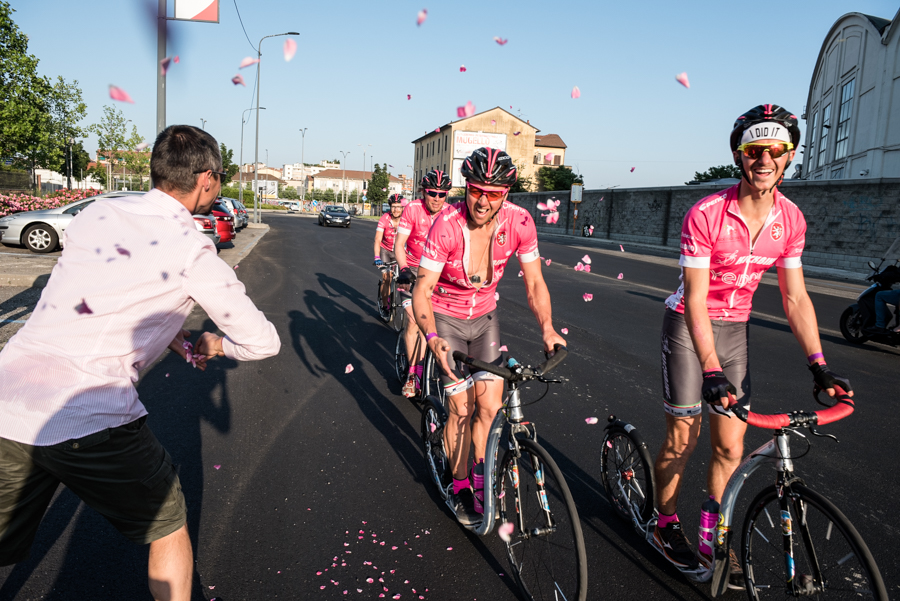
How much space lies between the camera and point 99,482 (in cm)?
193

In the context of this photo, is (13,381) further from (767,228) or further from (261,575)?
(767,228)

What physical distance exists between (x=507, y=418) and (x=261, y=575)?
139cm

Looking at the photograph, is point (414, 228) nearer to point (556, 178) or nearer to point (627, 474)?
point (627, 474)

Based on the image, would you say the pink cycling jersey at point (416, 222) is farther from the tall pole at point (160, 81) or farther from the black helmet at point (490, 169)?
the tall pole at point (160, 81)

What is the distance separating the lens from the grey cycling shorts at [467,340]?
3.40 metres

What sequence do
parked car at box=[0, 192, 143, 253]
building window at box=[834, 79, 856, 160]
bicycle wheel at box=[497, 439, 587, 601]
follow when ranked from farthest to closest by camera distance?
1. building window at box=[834, 79, 856, 160]
2. parked car at box=[0, 192, 143, 253]
3. bicycle wheel at box=[497, 439, 587, 601]

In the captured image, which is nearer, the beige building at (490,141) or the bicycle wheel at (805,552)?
the bicycle wheel at (805,552)

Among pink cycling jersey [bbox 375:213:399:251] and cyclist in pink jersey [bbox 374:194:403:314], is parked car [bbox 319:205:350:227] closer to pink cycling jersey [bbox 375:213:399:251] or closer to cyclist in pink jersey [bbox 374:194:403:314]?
cyclist in pink jersey [bbox 374:194:403:314]

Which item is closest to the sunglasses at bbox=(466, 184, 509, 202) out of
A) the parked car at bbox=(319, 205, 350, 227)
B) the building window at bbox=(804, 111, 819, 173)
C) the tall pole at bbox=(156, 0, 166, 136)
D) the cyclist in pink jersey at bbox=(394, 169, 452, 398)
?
the cyclist in pink jersey at bbox=(394, 169, 452, 398)

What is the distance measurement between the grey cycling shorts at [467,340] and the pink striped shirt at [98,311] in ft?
5.59

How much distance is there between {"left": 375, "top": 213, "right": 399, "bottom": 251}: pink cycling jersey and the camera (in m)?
8.95

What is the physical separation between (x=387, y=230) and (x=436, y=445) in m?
5.65

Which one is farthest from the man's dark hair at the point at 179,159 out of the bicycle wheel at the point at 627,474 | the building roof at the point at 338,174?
the building roof at the point at 338,174

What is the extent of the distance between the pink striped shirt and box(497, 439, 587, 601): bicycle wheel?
150 centimetres
